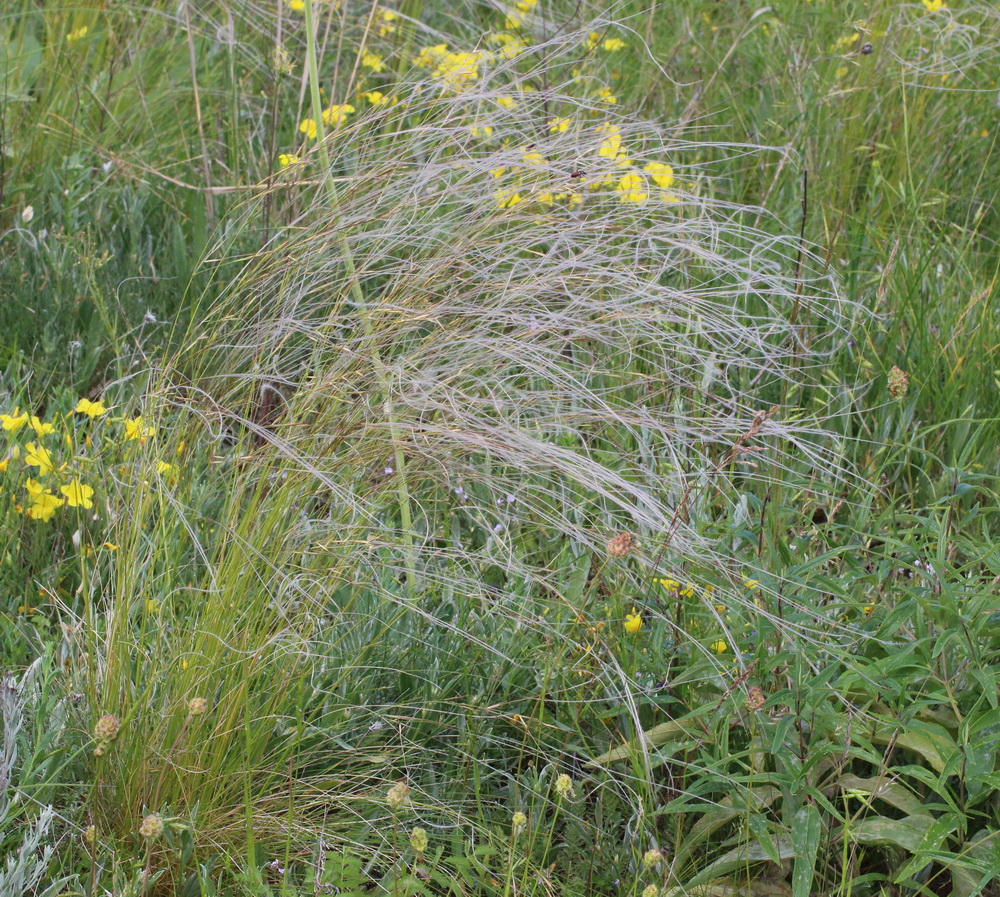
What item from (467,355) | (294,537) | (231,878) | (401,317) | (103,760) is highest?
(401,317)

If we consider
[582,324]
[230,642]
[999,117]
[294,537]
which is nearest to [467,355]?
[582,324]

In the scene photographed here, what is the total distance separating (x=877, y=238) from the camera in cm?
287

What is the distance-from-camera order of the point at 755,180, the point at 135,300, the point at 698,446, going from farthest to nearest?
the point at 755,180, the point at 135,300, the point at 698,446

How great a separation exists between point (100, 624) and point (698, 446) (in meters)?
1.22

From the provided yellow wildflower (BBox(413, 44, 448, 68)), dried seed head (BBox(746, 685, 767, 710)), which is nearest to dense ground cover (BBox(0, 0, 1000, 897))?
dried seed head (BBox(746, 685, 767, 710))

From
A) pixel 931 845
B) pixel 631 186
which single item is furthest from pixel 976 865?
pixel 631 186

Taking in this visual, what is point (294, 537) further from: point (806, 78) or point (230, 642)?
point (806, 78)

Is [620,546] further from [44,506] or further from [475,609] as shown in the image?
[44,506]

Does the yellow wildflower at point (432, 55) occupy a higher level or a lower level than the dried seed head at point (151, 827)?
higher

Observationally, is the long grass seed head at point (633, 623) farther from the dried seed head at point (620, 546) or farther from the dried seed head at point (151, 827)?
the dried seed head at point (151, 827)

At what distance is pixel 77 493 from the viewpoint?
1758 mm

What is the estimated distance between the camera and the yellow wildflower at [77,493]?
1793 mm

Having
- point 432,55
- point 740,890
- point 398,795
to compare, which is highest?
point 432,55

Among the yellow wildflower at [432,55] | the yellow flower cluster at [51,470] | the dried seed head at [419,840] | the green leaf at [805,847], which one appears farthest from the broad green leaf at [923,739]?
the yellow wildflower at [432,55]
